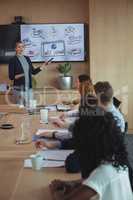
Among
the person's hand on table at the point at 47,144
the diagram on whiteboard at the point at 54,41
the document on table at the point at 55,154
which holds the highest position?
the diagram on whiteboard at the point at 54,41

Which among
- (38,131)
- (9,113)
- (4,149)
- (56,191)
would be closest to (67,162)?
(56,191)

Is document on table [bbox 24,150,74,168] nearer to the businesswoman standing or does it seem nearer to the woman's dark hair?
the woman's dark hair

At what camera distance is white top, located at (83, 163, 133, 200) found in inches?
68.2

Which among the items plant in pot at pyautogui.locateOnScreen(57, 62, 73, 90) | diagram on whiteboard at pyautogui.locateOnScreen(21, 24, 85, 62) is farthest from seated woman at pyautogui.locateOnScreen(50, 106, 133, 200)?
diagram on whiteboard at pyautogui.locateOnScreen(21, 24, 85, 62)

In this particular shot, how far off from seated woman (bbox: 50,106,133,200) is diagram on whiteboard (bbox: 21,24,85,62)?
16.5ft

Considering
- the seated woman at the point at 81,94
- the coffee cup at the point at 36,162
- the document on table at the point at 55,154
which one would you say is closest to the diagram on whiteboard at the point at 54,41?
the seated woman at the point at 81,94

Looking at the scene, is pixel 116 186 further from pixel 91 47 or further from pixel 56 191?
pixel 91 47

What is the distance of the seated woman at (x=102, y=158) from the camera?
5.70 feet

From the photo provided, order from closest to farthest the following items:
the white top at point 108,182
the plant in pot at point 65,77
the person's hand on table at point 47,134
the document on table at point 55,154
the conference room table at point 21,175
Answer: the white top at point 108,182 < the conference room table at point 21,175 < the document on table at point 55,154 < the person's hand on table at point 47,134 < the plant in pot at point 65,77

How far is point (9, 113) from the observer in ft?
15.2

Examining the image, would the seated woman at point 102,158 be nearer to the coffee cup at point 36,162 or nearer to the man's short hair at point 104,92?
the coffee cup at point 36,162

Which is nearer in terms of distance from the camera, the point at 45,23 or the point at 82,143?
the point at 82,143

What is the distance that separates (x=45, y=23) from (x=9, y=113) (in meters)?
2.65

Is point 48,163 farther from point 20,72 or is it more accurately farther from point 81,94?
point 20,72
